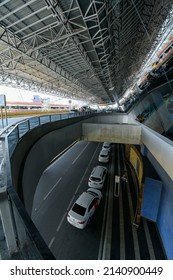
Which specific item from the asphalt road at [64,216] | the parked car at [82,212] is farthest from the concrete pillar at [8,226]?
the parked car at [82,212]

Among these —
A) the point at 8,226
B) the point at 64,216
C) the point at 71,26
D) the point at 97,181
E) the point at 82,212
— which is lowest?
the point at 64,216

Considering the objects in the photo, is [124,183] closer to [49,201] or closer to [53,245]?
[49,201]

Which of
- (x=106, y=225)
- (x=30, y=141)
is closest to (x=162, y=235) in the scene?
(x=106, y=225)

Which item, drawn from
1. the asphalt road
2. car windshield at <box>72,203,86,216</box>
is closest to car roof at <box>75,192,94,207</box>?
car windshield at <box>72,203,86,216</box>

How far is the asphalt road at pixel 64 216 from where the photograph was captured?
6066mm

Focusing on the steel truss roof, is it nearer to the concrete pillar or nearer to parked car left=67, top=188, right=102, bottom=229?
the concrete pillar

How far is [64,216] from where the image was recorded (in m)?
7.81

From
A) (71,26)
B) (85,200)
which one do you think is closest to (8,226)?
(85,200)

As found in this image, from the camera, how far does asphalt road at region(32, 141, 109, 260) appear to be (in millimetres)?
6066

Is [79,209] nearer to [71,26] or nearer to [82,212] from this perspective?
[82,212]

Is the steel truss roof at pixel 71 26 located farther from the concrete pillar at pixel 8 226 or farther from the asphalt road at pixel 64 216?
the asphalt road at pixel 64 216

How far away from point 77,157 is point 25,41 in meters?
12.1

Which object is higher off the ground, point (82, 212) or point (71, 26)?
point (71, 26)

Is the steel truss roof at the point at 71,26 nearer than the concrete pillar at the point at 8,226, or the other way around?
the concrete pillar at the point at 8,226
